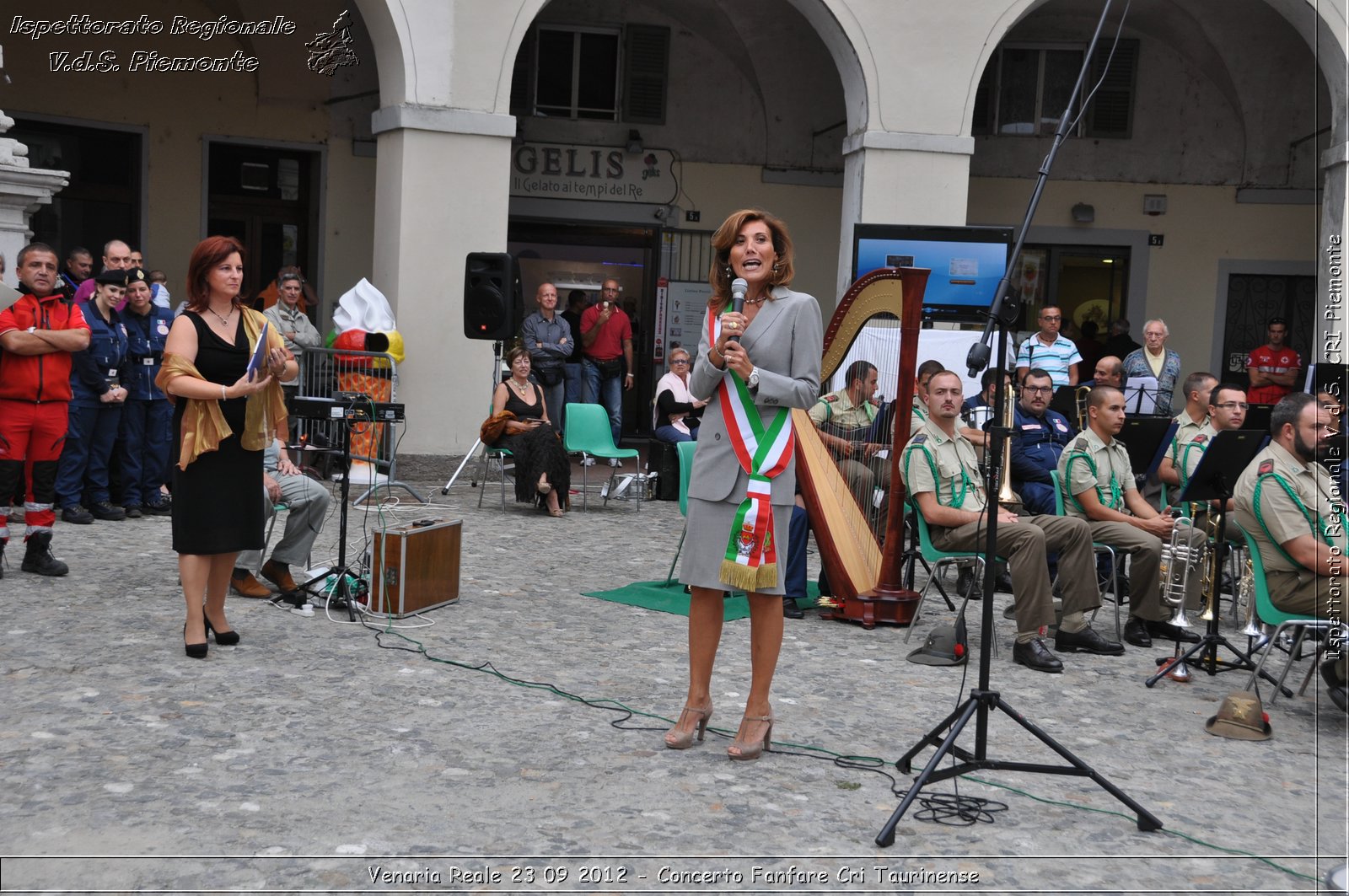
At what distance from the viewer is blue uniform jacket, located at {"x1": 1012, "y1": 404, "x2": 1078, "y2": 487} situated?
8586 millimetres

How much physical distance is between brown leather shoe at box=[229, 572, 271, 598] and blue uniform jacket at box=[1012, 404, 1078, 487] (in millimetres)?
4814

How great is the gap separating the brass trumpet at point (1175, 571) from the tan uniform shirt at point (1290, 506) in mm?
1313

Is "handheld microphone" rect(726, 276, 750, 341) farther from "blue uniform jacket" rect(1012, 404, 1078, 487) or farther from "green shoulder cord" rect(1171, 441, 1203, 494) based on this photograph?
"green shoulder cord" rect(1171, 441, 1203, 494)

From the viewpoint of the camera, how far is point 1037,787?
4566 mm

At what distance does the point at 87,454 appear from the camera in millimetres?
9086

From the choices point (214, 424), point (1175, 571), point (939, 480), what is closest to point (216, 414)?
point (214, 424)

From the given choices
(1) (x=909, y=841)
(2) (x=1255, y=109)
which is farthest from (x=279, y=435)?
(2) (x=1255, y=109)

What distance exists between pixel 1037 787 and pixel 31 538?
566 cm

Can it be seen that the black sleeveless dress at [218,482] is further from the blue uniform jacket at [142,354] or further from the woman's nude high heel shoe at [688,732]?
the blue uniform jacket at [142,354]

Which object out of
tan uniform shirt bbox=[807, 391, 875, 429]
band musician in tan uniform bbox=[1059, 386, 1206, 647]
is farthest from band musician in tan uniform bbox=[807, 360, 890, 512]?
band musician in tan uniform bbox=[1059, 386, 1206, 647]

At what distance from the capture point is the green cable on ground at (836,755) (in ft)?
13.3

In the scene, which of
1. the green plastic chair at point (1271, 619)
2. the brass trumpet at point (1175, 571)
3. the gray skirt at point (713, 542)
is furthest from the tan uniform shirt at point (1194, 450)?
the gray skirt at point (713, 542)

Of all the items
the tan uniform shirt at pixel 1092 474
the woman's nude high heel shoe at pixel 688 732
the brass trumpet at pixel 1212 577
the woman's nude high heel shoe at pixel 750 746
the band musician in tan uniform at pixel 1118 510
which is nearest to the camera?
the woman's nude high heel shoe at pixel 750 746

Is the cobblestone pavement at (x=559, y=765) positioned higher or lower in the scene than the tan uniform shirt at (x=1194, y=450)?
lower
